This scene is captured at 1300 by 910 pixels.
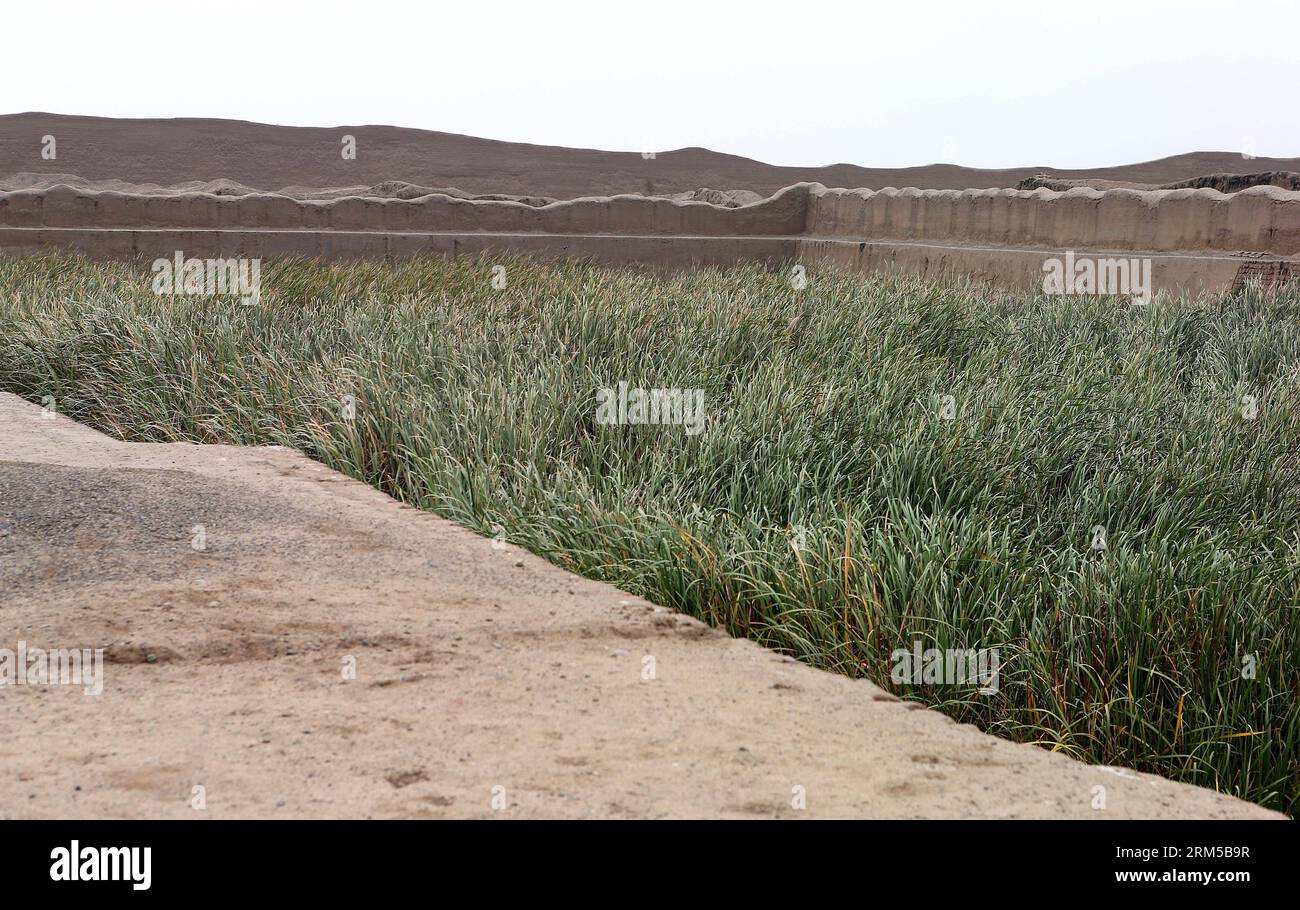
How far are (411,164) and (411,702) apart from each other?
123 ft

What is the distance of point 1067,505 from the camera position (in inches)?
181

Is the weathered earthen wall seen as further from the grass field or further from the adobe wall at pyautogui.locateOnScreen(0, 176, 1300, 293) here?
the grass field

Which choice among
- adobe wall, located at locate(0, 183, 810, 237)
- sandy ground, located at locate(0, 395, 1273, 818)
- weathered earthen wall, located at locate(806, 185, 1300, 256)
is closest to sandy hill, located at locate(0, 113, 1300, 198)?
adobe wall, located at locate(0, 183, 810, 237)

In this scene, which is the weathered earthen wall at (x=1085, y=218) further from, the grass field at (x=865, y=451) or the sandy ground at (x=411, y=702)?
the sandy ground at (x=411, y=702)

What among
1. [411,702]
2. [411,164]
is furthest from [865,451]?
[411,164]

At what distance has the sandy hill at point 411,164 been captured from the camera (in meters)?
33.6

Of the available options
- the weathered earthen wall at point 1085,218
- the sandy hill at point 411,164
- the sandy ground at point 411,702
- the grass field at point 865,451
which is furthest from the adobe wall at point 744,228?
the sandy hill at point 411,164

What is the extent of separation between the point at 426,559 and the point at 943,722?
1542 mm

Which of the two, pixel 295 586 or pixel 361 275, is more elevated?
pixel 361 275

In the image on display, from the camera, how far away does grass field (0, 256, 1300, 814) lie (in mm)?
3389

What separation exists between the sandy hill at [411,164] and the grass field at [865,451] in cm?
2552

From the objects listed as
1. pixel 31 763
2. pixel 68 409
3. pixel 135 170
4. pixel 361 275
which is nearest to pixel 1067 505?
pixel 31 763

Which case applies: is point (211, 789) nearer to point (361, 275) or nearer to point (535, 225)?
point (361, 275)

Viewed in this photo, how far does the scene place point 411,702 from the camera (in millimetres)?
2422
